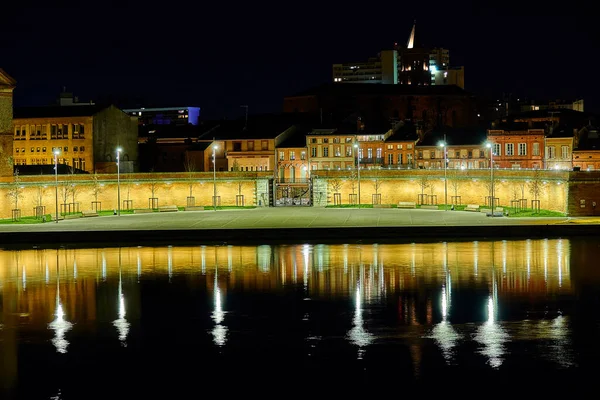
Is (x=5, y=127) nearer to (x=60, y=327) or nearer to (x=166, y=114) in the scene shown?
(x=60, y=327)

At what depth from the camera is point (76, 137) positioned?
97.4 meters

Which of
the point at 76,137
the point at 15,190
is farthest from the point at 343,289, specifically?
the point at 76,137

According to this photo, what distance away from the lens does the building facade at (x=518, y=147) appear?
9444cm

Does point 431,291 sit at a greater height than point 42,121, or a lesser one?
lesser

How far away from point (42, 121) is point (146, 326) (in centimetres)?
7248

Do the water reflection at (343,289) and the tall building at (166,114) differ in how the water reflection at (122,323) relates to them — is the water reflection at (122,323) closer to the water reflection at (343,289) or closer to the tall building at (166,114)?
the water reflection at (343,289)

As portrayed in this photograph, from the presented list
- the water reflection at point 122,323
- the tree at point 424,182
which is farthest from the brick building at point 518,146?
the water reflection at point 122,323

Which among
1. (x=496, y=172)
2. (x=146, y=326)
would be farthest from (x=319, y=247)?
(x=496, y=172)

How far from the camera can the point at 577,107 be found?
16212 centimetres

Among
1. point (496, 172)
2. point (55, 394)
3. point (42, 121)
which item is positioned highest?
point (42, 121)

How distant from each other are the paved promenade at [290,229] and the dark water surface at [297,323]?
639 cm

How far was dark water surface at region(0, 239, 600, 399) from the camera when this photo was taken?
24094 mm

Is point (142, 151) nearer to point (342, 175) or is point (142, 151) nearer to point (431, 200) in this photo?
point (342, 175)

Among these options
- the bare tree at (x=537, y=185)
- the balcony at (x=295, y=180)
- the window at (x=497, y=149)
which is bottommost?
the bare tree at (x=537, y=185)
